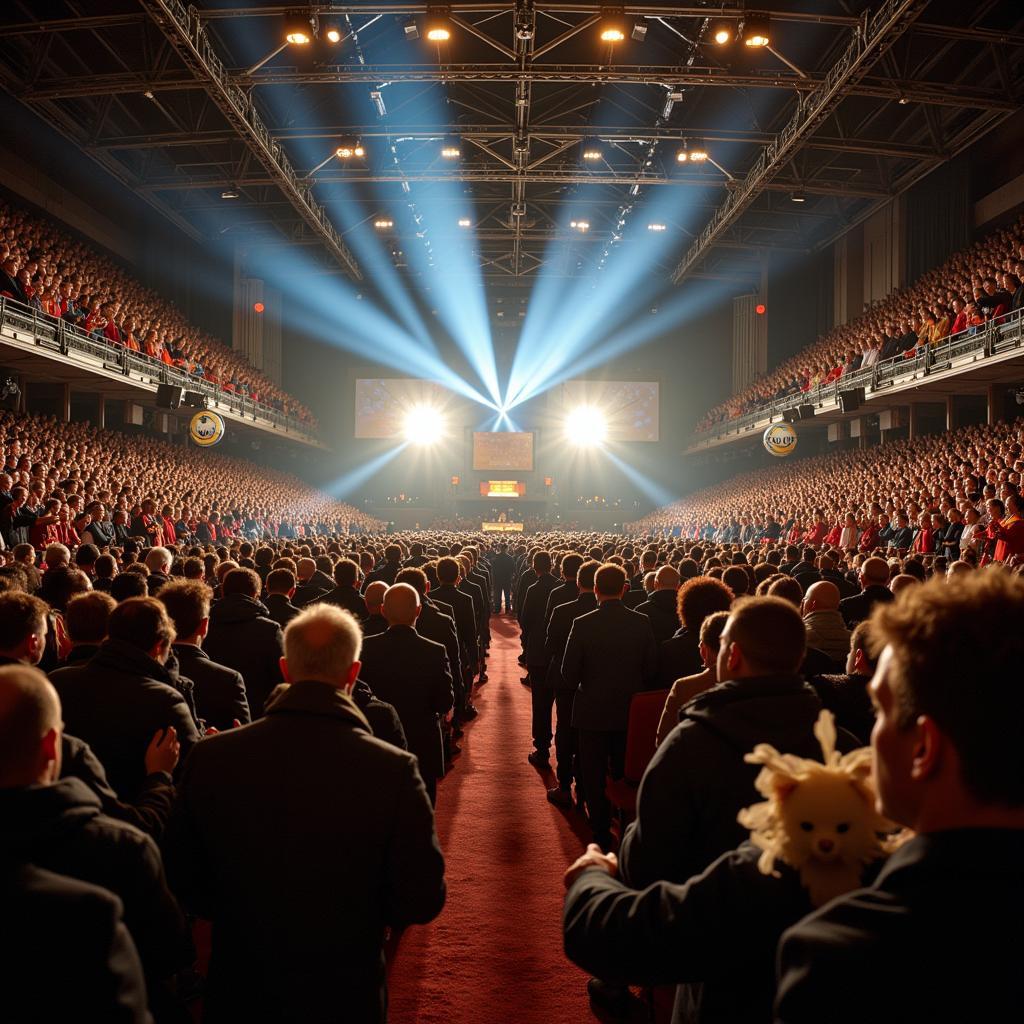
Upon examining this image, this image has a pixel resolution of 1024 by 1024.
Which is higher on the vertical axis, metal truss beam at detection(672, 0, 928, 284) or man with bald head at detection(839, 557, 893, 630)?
metal truss beam at detection(672, 0, 928, 284)

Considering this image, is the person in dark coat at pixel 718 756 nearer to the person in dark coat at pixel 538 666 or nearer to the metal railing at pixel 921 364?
the person in dark coat at pixel 538 666

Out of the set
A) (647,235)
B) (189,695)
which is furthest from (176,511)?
(647,235)

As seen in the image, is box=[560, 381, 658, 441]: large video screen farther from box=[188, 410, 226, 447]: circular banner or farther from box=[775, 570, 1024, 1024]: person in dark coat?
box=[775, 570, 1024, 1024]: person in dark coat

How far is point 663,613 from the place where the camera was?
23.6ft

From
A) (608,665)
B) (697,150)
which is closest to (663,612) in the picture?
(608,665)

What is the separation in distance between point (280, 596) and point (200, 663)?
2480 millimetres

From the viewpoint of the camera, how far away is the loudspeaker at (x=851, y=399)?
2392cm

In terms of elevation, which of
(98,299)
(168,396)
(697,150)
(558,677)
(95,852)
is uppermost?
(697,150)

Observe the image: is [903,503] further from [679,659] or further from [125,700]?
[125,700]

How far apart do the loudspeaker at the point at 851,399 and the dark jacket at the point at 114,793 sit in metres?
23.8

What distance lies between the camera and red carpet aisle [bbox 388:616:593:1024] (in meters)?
3.98

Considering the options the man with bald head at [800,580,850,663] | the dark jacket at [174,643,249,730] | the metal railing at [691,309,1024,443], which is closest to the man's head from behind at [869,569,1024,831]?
the dark jacket at [174,643,249,730]

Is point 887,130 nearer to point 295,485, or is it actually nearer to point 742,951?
point 295,485

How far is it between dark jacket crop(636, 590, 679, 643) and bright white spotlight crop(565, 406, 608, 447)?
4046 centimetres
